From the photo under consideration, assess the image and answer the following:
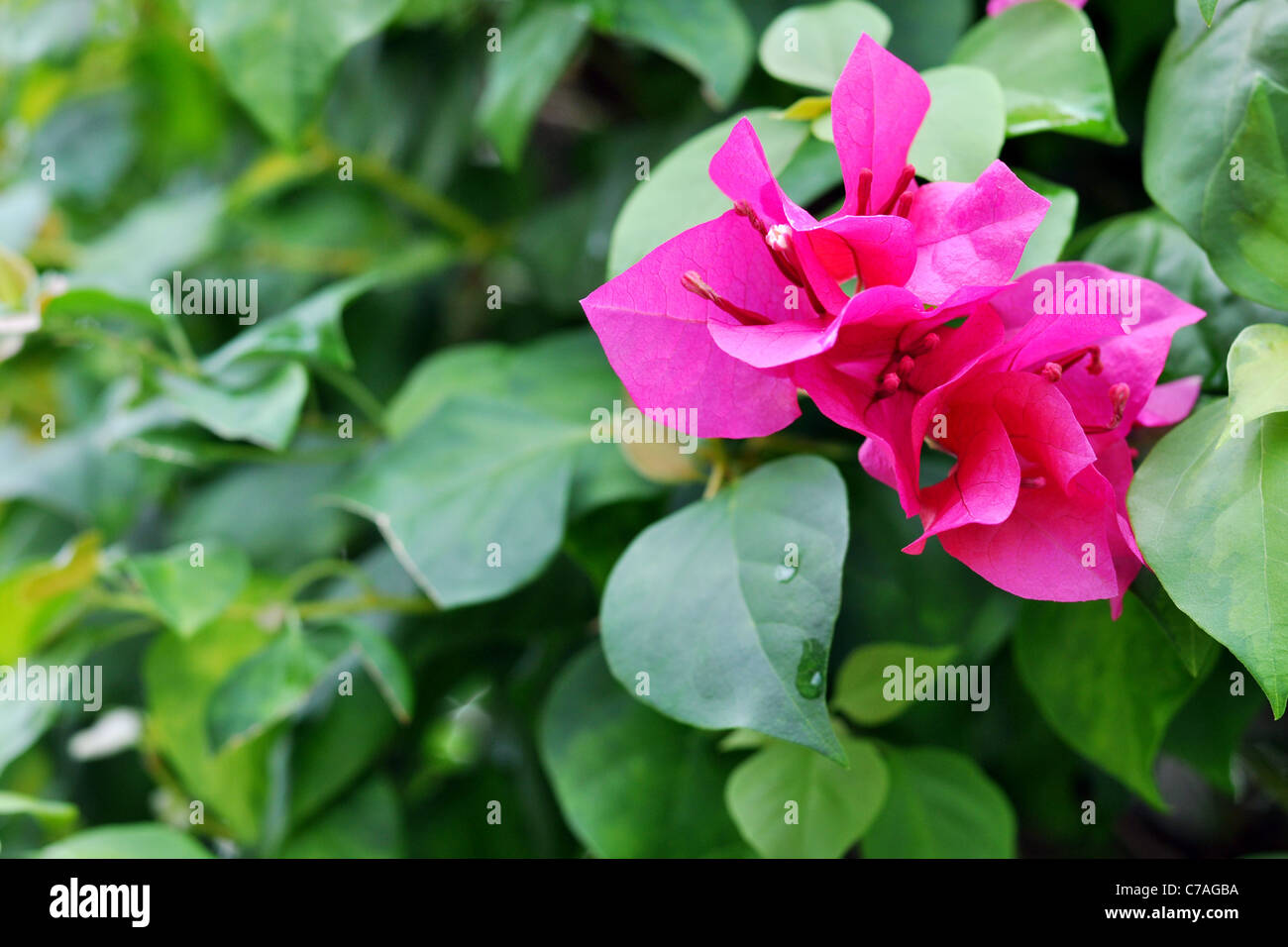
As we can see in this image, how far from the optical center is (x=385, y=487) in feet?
1.47

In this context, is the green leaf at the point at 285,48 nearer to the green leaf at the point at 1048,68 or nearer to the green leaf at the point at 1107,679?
the green leaf at the point at 1048,68

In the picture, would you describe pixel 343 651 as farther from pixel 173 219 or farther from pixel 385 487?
pixel 173 219

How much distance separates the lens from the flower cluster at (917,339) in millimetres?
273

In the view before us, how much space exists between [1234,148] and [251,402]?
15.7 inches

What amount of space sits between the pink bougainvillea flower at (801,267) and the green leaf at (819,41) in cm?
8

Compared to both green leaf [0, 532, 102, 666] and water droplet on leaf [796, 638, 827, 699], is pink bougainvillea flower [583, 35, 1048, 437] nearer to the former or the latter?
water droplet on leaf [796, 638, 827, 699]

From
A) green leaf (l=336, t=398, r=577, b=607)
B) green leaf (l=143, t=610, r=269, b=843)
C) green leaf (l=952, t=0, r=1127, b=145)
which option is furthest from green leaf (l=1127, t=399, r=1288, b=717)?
green leaf (l=143, t=610, r=269, b=843)

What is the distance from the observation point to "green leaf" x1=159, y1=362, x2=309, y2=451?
0.42m

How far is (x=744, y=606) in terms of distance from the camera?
31cm

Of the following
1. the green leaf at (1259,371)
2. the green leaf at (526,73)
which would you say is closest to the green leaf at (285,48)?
the green leaf at (526,73)

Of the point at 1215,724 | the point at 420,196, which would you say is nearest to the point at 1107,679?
the point at 1215,724

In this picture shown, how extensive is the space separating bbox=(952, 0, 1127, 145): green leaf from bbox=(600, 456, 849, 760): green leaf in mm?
141
